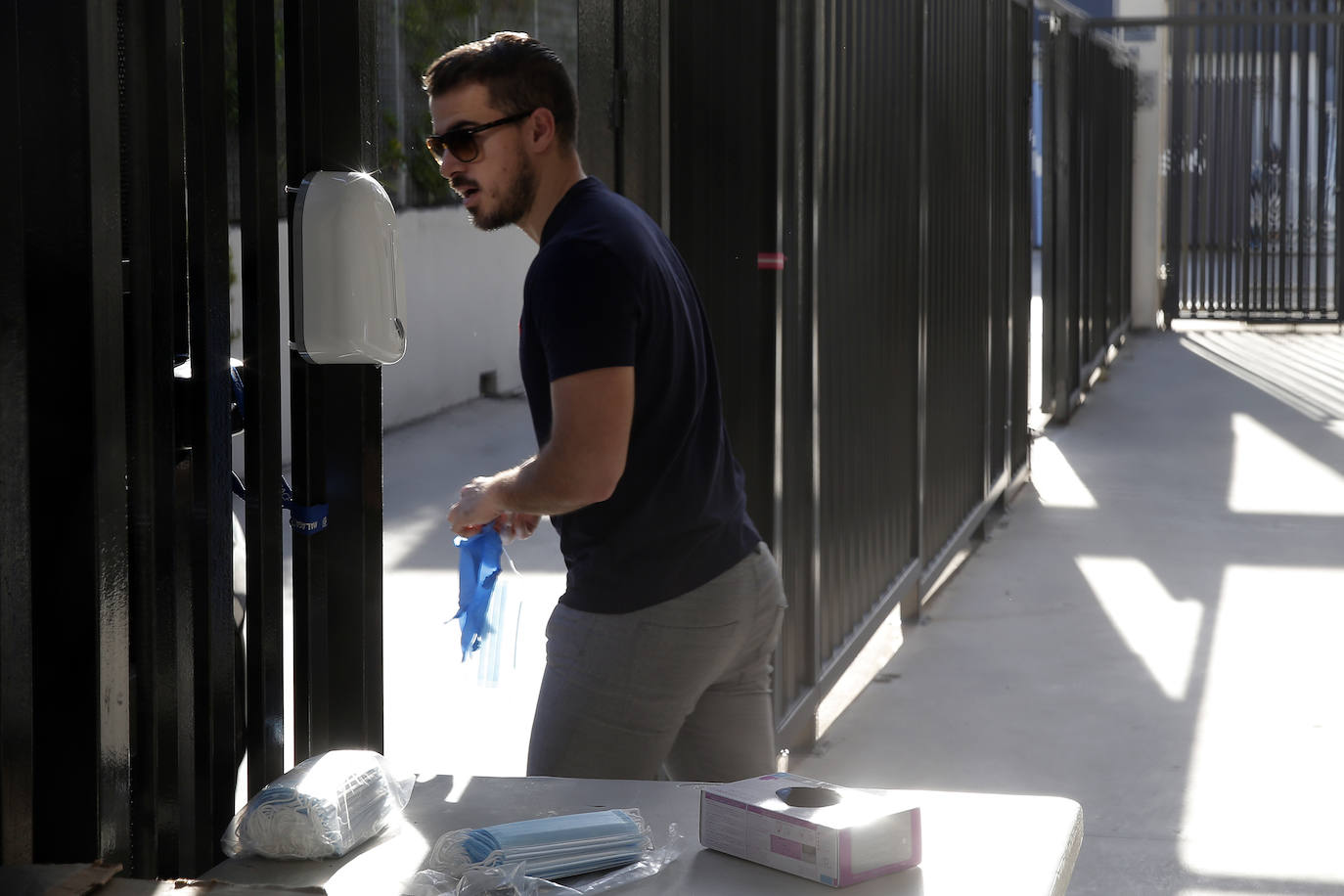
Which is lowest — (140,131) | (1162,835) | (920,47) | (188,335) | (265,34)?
(1162,835)

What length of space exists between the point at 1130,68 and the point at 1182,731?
11489 millimetres

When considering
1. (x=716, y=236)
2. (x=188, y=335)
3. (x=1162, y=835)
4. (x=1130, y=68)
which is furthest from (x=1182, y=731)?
(x=1130, y=68)

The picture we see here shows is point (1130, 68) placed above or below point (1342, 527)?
above

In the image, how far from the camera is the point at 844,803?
183 centimetres

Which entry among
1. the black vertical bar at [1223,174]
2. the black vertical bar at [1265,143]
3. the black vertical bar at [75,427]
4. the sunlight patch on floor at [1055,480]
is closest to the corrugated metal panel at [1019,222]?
the sunlight patch on floor at [1055,480]

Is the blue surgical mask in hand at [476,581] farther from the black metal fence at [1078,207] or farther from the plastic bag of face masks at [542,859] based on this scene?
the black metal fence at [1078,207]

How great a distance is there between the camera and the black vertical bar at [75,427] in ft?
5.58

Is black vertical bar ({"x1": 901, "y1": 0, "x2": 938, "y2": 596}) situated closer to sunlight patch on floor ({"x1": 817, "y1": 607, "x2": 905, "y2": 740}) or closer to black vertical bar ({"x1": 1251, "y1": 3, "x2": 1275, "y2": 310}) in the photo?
sunlight patch on floor ({"x1": 817, "y1": 607, "x2": 905, "y2": 740})

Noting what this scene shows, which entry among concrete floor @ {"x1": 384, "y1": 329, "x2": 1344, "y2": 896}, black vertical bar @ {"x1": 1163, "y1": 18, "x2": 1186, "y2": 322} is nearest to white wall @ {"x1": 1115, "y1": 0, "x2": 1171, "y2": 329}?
black vertical bar @ {"x1": 1163, "y1": 18, "x2": 1186, "y2": 322}

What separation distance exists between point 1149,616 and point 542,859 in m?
4.77

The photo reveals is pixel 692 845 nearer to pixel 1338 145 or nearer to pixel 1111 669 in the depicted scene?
pixel 1111 669

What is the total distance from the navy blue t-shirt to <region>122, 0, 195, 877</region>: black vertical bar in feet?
2.07

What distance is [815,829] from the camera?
1.75 meters

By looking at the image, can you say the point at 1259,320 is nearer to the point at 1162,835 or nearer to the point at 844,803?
the point at 1162,835
